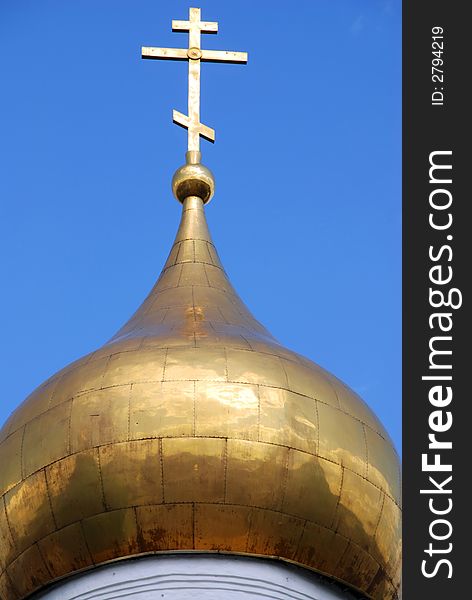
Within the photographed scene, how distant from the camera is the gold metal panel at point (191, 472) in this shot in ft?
29.4

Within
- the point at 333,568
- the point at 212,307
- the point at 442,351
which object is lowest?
the point at 333,568

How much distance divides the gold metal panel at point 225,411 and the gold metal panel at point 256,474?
0.07m

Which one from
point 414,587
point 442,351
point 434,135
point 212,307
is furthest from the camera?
point 212,307

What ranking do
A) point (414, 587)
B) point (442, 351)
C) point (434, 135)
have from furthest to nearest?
point (434, 135) < point (442, 351) < point (414, 587)

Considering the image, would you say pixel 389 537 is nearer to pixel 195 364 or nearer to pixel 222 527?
pixel 222 527

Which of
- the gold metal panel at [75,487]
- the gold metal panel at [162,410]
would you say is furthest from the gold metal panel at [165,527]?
the gold metal panel at [162,410]

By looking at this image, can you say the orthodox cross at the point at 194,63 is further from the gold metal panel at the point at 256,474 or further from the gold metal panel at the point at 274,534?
the gold metal panel at the point at 274,534

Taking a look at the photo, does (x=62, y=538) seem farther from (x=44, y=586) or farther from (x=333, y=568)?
(x=333, y=568)

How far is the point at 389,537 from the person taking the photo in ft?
31.2

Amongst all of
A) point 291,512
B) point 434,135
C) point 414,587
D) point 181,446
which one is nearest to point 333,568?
point 291,512

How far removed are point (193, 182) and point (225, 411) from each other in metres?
2.49

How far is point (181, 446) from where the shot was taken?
9008 mm

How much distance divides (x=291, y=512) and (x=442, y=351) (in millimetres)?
1368

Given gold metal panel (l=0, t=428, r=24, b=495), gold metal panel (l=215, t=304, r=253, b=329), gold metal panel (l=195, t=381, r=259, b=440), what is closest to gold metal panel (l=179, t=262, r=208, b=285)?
gold metal panel (l=215, t=304, r=253, b=329)
